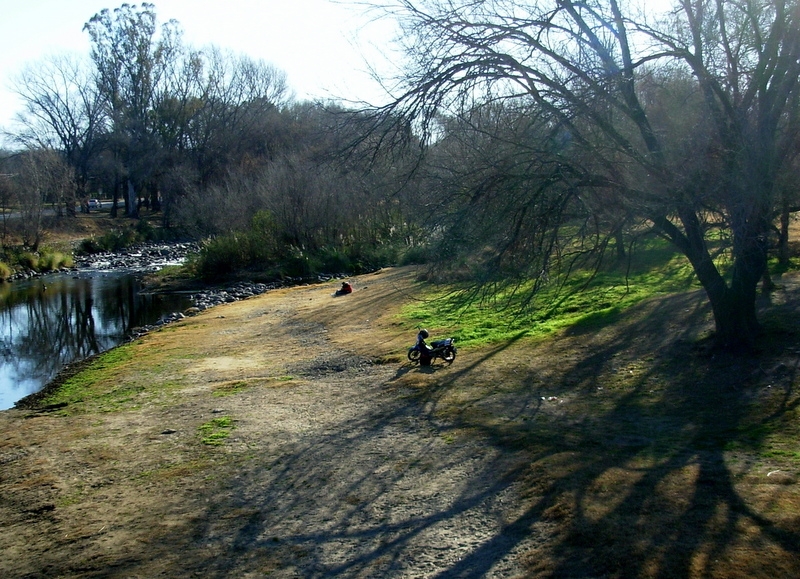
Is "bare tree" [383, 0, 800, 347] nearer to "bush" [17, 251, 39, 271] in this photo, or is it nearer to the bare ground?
the bare ground

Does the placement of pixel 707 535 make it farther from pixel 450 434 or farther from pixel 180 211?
pixel 180 211

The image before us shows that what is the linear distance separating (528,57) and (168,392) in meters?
7.81

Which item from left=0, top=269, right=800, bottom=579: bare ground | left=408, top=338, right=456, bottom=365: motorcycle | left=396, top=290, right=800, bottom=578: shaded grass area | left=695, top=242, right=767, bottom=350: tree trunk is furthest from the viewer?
left=408, top=338, right=456, bottom=365: motorcycle

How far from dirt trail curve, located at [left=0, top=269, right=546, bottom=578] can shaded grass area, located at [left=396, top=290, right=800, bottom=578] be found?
1.17 feet

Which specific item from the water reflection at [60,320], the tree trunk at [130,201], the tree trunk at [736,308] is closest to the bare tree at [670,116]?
the tree trunk at [736,308]

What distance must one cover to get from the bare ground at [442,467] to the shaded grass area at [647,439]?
0.09 ft

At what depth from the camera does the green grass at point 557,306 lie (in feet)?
42.8

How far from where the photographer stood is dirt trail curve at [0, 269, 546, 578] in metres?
5.69

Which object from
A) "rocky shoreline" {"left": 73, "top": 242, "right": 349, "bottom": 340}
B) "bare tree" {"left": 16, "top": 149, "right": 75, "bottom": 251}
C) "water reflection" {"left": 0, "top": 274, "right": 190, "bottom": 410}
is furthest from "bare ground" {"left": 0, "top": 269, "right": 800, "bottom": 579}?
"bare tree" {"left": 16, "top": 149, "right": 75, "bottom": 251}

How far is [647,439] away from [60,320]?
22.7m

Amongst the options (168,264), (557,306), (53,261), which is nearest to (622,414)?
(557,306)

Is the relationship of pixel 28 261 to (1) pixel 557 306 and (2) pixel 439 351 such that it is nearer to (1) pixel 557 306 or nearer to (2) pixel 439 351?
(1) pixel 557 306

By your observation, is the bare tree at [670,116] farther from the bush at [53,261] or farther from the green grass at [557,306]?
the bush at [53,261]

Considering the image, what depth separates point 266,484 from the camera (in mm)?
7406
